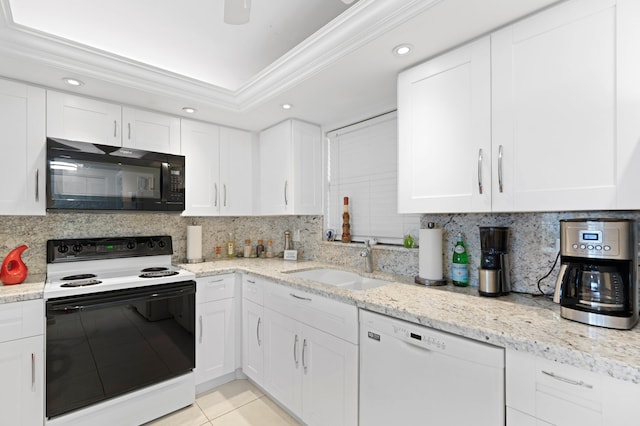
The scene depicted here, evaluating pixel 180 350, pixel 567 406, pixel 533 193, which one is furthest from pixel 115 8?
pixel 567 406

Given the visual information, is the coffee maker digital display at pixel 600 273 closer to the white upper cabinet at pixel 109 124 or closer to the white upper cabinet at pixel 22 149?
the white upper cabinet at pixel 109 124

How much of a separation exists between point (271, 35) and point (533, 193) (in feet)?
6.07

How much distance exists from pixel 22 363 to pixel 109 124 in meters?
1.58

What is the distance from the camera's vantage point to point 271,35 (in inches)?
83.4

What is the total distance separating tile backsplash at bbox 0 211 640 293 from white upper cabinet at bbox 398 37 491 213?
37 centimetres

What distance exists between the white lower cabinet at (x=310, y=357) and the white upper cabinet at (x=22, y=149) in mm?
1636

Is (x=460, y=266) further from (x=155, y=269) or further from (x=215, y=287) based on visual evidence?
(x=155, y=269)

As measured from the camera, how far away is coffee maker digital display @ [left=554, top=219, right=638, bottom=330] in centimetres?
111

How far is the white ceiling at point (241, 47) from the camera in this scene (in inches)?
57.1

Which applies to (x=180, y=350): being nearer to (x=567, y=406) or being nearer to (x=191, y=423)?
(x=191, y=423)

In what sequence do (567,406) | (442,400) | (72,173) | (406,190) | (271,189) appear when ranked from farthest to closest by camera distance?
(271,189) < (72,173) < (406,190) < (442,400) < (567,406)

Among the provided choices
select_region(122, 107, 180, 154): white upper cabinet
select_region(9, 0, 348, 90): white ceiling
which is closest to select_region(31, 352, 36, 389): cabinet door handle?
select_region(122, 107, 180, 154): white upper cabinet

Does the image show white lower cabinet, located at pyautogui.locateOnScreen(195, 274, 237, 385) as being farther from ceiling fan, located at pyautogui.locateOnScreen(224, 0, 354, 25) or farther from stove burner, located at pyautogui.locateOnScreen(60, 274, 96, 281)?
ceiling fan, located at pyautogui.locateOnScreen(224, 0, 354, 25)

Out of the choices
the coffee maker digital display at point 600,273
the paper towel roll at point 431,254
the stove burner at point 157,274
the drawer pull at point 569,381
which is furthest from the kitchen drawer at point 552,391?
the stove burner at point 157,274
